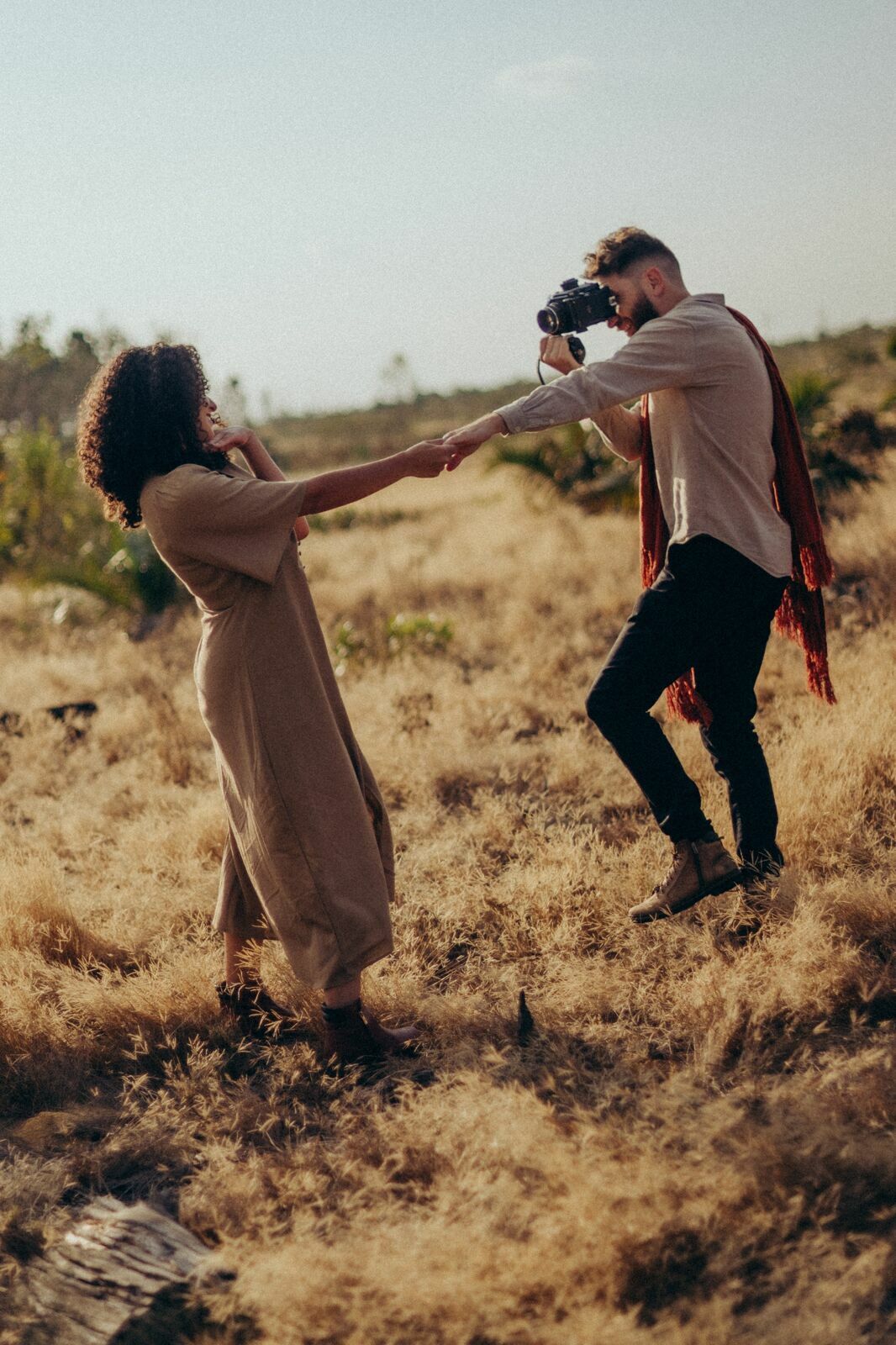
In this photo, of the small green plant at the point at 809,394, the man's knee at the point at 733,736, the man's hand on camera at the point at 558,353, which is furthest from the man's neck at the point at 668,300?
the small green plant at the point at 809,394

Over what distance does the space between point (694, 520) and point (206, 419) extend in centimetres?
147

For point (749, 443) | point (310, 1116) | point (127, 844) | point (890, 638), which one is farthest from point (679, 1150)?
point (890, 638)

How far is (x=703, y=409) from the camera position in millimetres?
3383

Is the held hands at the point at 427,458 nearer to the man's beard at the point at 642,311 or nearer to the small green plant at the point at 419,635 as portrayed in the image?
the man's beard at the point at 642,311

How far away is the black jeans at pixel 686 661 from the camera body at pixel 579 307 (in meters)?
0.81

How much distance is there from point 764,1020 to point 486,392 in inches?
2379

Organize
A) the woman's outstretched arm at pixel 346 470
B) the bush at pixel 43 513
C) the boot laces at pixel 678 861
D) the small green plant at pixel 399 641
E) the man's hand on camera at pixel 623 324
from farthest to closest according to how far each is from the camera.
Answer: the bush at pixel 43 513 → the small green plant at pixel 399 641 → the man's hand on camera at pixel 623 324 → the boot laces at pixel 678 861 → the woman's outstretched arm at pixel 346 470

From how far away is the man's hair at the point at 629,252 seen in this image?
139 inches

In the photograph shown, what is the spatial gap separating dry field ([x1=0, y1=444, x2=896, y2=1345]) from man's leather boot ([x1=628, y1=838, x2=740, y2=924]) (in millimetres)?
141

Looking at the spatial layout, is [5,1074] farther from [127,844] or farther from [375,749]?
[375,749]

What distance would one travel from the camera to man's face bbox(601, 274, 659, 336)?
11.6 ft

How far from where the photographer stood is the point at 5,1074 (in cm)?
347

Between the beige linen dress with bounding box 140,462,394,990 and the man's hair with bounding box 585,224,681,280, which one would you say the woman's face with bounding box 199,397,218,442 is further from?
the man's hair with bounding box 585,224,681,280

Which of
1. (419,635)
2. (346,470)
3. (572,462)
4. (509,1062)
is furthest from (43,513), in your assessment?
(509,1062)
